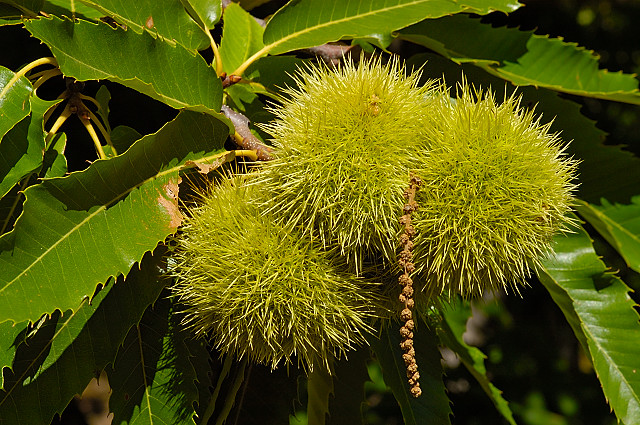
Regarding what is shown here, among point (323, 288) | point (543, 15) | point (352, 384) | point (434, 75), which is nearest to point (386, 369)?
point (352, 384)

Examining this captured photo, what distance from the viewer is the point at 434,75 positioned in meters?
1.31

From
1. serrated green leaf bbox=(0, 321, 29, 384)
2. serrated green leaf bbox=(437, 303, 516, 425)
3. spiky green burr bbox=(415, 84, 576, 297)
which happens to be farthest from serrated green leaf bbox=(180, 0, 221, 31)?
A: serrated green leaf bbox=(437, 303, 516, 425)

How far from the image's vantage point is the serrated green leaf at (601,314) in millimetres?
1172

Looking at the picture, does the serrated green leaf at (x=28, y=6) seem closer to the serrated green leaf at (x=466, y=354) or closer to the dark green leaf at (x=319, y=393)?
the dark green leaf at (x=319, y=393)

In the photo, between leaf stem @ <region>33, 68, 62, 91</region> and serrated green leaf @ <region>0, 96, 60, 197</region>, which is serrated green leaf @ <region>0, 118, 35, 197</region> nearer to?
serrated green leaf @ <region>0, 96, 60, 197</region>

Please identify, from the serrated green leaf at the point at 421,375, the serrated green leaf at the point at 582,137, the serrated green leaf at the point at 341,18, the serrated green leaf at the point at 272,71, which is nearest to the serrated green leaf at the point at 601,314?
the serrated green leaf at the point at 582,137

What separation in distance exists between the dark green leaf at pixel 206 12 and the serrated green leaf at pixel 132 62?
0.18 metres

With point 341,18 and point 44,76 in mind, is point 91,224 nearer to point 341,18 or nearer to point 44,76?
point 44,76

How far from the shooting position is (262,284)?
2.83 feet

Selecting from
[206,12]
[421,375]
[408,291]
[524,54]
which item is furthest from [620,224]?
[206,12]

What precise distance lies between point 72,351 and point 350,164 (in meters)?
0.53

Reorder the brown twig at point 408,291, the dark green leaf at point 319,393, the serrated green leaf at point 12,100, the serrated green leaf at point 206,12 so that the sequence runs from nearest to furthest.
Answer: the brown twig at point 408,291 < the serrated green leaf at point 12,100 < the serrated green leaf at point 206,12 < the dark green leaf at point 319,393

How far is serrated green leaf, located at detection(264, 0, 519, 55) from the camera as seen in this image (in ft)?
3.58

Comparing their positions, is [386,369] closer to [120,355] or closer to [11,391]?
[120,355]
